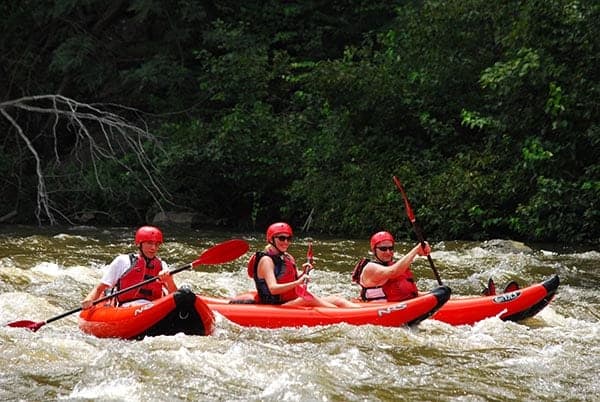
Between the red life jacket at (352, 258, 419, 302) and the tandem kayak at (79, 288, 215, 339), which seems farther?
the red life jacket at (352, 258, 419, 302)

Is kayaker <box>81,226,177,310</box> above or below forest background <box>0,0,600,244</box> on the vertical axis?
below

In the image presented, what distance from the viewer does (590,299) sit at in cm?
831

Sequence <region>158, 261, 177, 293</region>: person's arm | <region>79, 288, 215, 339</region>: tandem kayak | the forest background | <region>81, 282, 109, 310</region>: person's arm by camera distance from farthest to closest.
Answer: the forest background, <region>158, 261, 177, 293</region>: person's arm, <region>81, 282, 109, 310</region>: person's arm, <region>79, 288, 215, 339</region>: tandem kayak

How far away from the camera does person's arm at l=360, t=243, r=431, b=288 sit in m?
6.92

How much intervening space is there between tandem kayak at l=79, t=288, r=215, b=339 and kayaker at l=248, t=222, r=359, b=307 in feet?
2.42

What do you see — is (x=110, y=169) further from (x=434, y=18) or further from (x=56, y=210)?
(x=434, y=18)

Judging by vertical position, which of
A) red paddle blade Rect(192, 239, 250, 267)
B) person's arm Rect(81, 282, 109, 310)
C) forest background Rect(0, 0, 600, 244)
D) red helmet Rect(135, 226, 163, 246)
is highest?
forest background Rect(0, 0, 600, 244)

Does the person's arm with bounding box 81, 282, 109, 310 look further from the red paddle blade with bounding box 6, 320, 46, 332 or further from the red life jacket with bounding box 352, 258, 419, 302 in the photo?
the red life jacket with bounding box 352, 258, 419, 302

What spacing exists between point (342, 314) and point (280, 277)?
0.62 meters

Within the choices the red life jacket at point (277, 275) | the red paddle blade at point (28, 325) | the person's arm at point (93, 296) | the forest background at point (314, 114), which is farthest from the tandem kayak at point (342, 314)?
the forest background at point (314, 114)

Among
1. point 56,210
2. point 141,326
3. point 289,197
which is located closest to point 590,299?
point 141,326

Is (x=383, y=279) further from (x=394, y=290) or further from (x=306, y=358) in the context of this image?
(x=306, y=358)

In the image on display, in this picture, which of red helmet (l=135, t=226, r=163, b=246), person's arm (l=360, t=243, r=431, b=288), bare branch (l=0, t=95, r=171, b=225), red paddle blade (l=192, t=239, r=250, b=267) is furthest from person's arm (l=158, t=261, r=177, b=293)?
bare branch (l=0, t=95, r=171, b=225)

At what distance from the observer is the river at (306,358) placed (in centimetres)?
479
